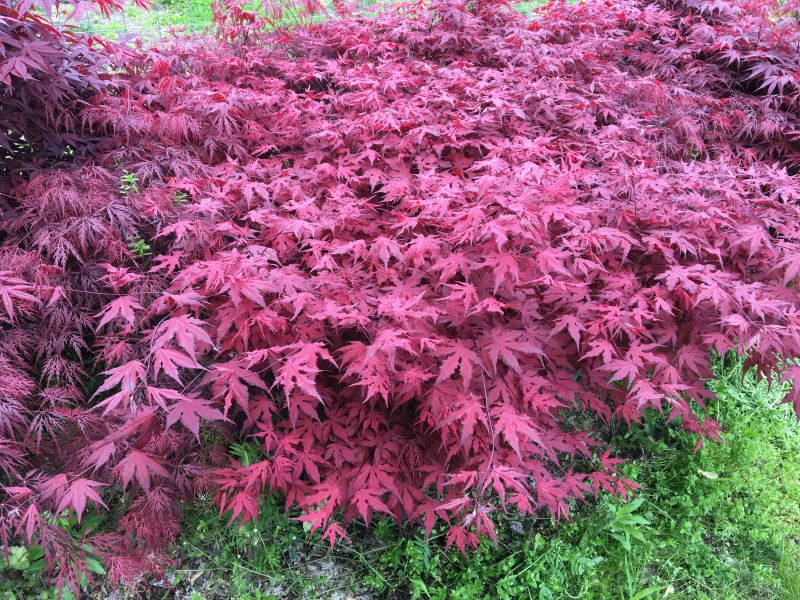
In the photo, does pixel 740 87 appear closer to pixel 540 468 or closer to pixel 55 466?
pixel 540 468

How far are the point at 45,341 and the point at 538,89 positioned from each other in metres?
3.04

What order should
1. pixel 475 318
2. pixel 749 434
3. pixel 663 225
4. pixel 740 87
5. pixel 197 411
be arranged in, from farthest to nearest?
pixel 740 87 < pixel 749 434 < pixel 663 225 < pixel 475 318 < pixel 197 411

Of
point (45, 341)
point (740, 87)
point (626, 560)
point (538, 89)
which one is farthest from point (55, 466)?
point (740, 87)

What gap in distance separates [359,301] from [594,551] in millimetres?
1744

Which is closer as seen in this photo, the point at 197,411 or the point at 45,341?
the point at 197,411

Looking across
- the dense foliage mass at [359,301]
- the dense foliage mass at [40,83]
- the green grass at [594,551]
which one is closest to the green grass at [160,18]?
the dense foliage mass at [40,83]

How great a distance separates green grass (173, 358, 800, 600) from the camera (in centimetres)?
245

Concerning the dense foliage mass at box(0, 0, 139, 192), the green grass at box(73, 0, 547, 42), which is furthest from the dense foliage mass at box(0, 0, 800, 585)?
the green grass at box(73, 0, 547, 42)

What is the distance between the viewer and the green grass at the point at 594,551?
2.45m

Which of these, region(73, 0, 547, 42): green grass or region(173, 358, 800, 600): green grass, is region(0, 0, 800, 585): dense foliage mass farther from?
region(73, 0, 547, 42): green grass

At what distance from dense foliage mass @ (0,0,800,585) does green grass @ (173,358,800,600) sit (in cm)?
22

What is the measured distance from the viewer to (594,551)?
8.61 ft

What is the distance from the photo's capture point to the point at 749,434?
3150 millimetres

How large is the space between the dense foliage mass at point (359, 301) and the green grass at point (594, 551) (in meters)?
0.22
